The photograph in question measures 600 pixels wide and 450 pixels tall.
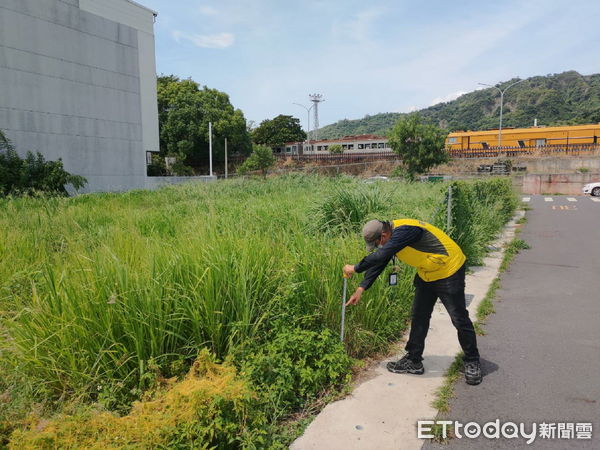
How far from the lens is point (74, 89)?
2334cm

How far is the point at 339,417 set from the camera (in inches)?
123

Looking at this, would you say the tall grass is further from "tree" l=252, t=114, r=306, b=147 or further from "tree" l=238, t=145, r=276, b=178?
"tree" l=252, t=114, r=306, b=147

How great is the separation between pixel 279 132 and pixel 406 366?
7339 cm

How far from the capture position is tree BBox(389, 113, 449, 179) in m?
38.1

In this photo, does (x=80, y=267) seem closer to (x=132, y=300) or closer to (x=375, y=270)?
(x=132, y=300)

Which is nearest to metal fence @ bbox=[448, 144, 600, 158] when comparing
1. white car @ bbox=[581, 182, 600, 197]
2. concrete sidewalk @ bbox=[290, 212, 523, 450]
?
white car @ bbox=[581, 182, 600, 197]

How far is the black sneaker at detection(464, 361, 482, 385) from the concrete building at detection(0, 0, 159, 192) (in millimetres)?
23213

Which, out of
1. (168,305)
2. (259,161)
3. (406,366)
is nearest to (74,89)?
(168,305)

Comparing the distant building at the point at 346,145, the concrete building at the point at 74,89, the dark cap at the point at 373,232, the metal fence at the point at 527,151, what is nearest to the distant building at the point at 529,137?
the metal fence at the point at 527,151

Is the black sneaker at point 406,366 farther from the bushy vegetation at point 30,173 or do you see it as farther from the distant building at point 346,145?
the distant building at point 346,145

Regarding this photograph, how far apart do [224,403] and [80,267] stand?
6.32ft

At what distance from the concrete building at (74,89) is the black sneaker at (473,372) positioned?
23213mm

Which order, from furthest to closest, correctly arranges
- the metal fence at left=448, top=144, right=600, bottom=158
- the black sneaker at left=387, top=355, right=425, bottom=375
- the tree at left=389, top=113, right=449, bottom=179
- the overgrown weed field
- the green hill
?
the green hill
the metal fence at left=448, top=144, right=600, bottom=158
the tree at left=389, top=113, right=449, bottom=179
the black sneaker at left=387, top=355, right=425, bottom=375
the overgrown weed field

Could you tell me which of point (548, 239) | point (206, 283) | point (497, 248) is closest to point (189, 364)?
point (206, 283)
